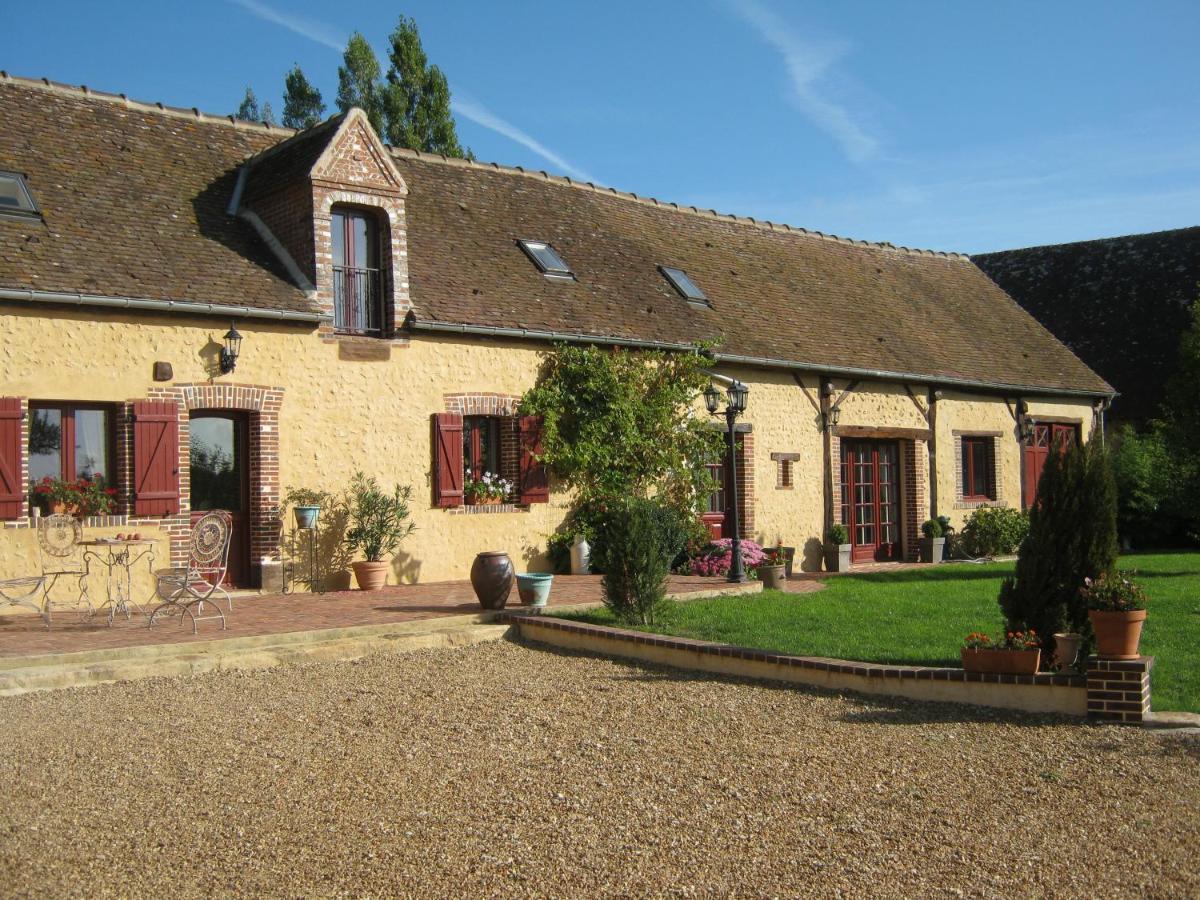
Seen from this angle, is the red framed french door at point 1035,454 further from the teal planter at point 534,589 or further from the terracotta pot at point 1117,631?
the terracotta pot at point 1117,631

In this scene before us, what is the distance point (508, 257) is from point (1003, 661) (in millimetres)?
9687

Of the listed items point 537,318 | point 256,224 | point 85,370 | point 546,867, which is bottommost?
point 546,867

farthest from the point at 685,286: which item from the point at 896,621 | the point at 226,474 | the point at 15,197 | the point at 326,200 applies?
the point at 15,197

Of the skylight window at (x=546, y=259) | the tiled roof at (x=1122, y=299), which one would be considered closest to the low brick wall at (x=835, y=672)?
the skylight window at (x=546, y=259)

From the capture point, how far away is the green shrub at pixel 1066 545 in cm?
747

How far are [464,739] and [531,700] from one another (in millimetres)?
1118

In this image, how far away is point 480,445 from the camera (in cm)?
1408

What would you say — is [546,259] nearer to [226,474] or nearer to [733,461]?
[733,461]

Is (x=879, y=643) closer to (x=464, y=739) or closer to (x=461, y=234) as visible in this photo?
(x=464, y=739)

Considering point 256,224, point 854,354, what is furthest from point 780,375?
point 256,224

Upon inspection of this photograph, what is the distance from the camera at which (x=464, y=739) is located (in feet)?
22.0

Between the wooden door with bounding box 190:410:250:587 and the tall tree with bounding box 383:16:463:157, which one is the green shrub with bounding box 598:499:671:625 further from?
the tall tree with bounding box 383:16:463:157

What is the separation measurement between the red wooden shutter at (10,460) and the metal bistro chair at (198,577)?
169 centimetres

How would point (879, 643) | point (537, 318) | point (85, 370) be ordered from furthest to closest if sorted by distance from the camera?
point (537, 318), point (85, 370), point (879, 643)
